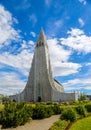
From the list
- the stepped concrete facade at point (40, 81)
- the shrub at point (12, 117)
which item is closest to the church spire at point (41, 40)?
the stepped concrete facade at point (40, 81)

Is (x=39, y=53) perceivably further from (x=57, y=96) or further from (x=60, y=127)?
(x=60, y=127)

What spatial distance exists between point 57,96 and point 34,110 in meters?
53.1

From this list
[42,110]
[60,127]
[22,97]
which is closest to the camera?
[60,127]

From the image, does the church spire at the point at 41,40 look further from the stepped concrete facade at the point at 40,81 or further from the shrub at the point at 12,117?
the shrub at the point at 12,117

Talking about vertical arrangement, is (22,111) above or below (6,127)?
above

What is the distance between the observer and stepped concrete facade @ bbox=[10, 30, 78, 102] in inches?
2921

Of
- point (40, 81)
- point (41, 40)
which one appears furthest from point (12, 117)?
point (41, 40)

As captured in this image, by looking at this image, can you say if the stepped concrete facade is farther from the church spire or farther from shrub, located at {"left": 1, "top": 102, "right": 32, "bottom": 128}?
shrub, located at {"left": 1, "top": 102, "right": 32, "bottom": 128}

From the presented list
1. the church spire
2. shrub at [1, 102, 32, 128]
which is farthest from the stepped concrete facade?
shrub at [1, 102, 32, 128]

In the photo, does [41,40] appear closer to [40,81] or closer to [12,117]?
[40,81]

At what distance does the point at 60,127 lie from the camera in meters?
12.8

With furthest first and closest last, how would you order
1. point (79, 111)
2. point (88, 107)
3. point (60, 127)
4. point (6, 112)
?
1. point (88, 107)
2. point (79, 111)
3. point (6, 112)
4. point (60, 127)

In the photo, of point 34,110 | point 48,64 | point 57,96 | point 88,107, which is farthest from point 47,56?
point 34,110

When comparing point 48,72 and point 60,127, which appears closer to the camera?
point 60,127
